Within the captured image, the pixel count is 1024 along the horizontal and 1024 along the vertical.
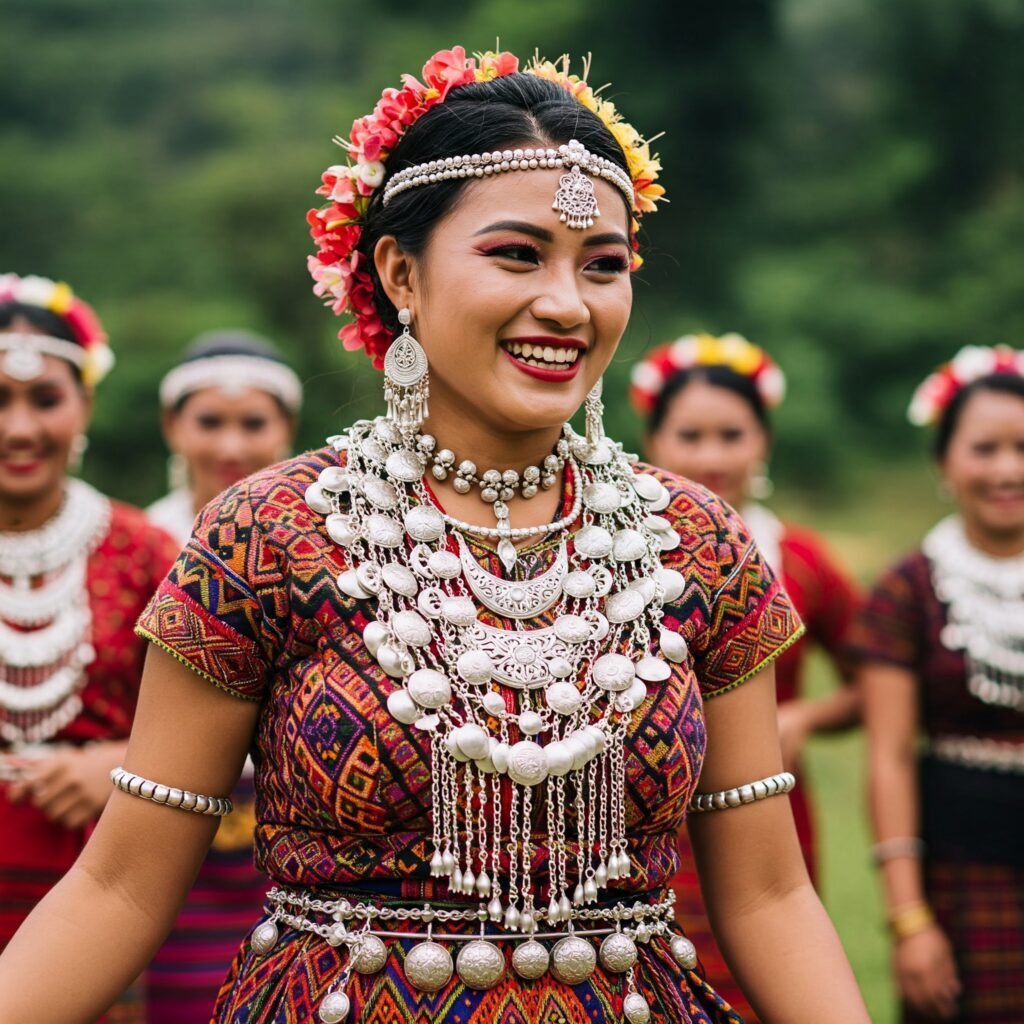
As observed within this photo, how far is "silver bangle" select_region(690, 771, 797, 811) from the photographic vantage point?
2387 millimetres

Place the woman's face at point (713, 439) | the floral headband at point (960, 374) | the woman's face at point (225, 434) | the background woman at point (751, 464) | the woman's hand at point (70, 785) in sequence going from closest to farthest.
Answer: the woman's hand at point (70, 785)
the floral headband at point (960, 374)
the background woman at point (751, 464)
the woman's face at point (713, 439)
the woman's face at point (225, 434)

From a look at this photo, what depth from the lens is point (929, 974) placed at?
461 centimetres

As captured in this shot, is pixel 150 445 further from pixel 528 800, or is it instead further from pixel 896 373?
pixel 528 800

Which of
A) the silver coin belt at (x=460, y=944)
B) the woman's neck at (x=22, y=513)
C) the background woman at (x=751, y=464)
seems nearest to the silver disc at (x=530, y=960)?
the silver coin belt at (x=460, y=944)

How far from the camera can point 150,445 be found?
14656 millimetres

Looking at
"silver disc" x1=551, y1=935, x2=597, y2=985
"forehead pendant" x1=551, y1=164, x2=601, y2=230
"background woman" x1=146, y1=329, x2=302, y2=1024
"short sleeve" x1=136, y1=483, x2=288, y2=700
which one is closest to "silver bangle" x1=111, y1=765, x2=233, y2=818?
"short sleeve" x1=136, y1=483, x2=288, y2=700

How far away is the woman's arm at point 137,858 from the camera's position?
218 cm

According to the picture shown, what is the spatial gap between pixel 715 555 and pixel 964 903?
273 cm

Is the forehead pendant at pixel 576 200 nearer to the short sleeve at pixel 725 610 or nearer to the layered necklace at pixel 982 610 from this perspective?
the short sleeve at pixel 725 610

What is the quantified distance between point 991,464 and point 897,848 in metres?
1.17

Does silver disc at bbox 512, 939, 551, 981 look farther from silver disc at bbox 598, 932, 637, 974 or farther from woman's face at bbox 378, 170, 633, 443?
woman's face at bbox 378, 170, 633, 443

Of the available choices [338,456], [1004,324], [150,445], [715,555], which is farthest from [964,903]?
[1004,324]

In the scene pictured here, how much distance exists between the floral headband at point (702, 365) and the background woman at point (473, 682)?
3.08 metres

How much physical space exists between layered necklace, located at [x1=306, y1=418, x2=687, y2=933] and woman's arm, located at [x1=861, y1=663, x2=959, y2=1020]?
2.62 metres
